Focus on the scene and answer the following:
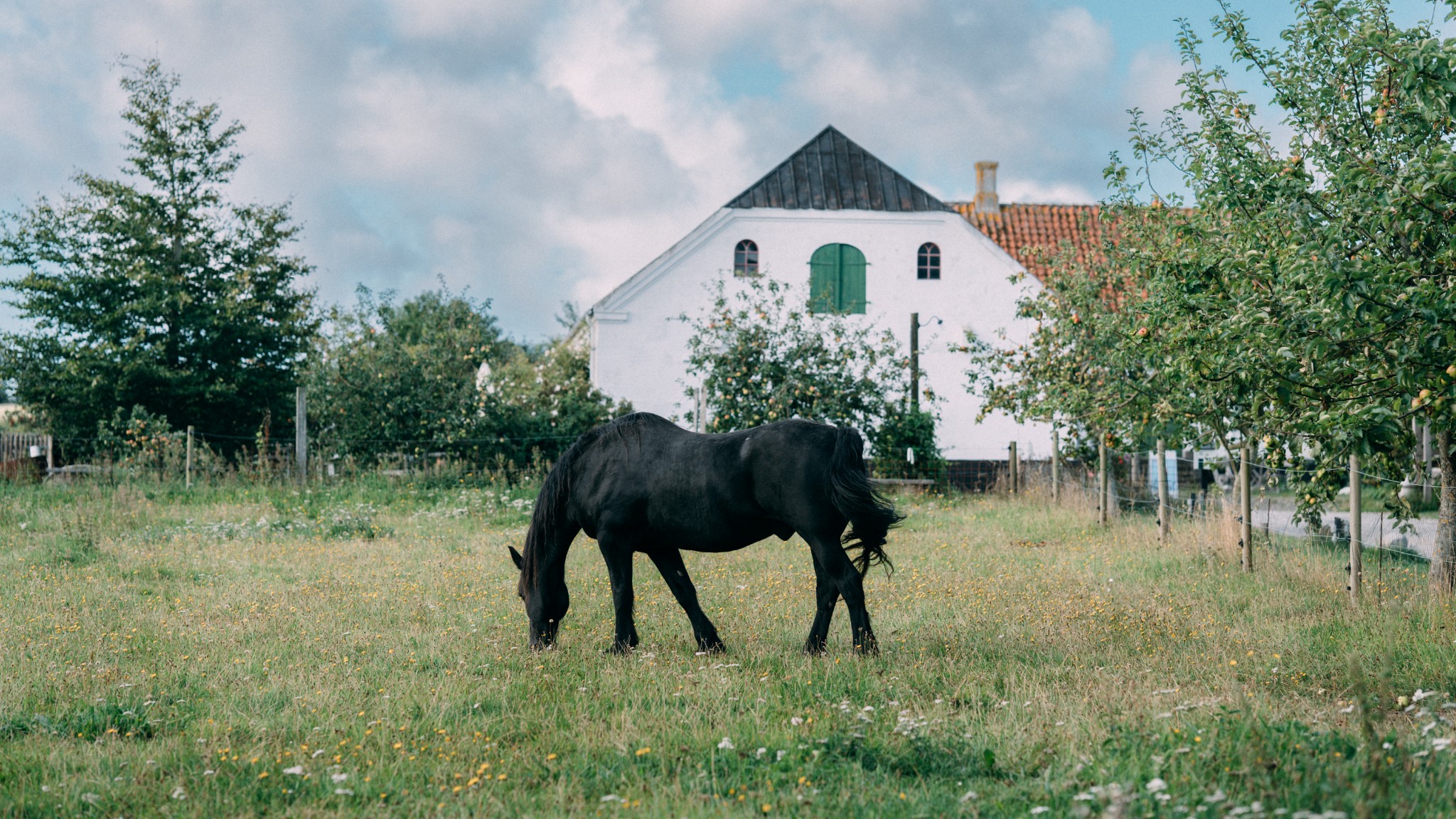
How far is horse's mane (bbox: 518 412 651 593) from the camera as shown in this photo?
6.99m

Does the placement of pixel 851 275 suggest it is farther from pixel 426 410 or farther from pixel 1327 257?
pixel 1327 257

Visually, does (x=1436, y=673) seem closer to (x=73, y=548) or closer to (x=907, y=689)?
(x=907, y=689)

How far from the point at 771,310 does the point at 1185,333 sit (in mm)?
14857

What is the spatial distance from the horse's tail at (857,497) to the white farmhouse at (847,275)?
1813 cm

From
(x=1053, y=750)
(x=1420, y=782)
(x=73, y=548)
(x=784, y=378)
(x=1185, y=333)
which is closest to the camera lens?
(x=1420, y=782)

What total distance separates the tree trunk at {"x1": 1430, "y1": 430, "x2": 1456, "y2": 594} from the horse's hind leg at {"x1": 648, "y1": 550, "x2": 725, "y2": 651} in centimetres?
545

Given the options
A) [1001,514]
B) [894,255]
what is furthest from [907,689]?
[894,255]

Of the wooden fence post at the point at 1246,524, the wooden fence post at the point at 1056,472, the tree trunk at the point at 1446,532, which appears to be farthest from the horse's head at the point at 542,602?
the wooden fence post at the point at 1056,472

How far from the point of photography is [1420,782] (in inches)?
148

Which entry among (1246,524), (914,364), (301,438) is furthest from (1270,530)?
(301,438)

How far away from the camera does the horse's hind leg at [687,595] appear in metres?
6.72

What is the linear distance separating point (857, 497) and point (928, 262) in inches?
802

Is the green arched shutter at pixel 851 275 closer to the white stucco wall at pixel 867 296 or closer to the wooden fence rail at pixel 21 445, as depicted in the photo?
the white stucco wall at pixel 867 296

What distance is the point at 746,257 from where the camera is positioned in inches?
1000
